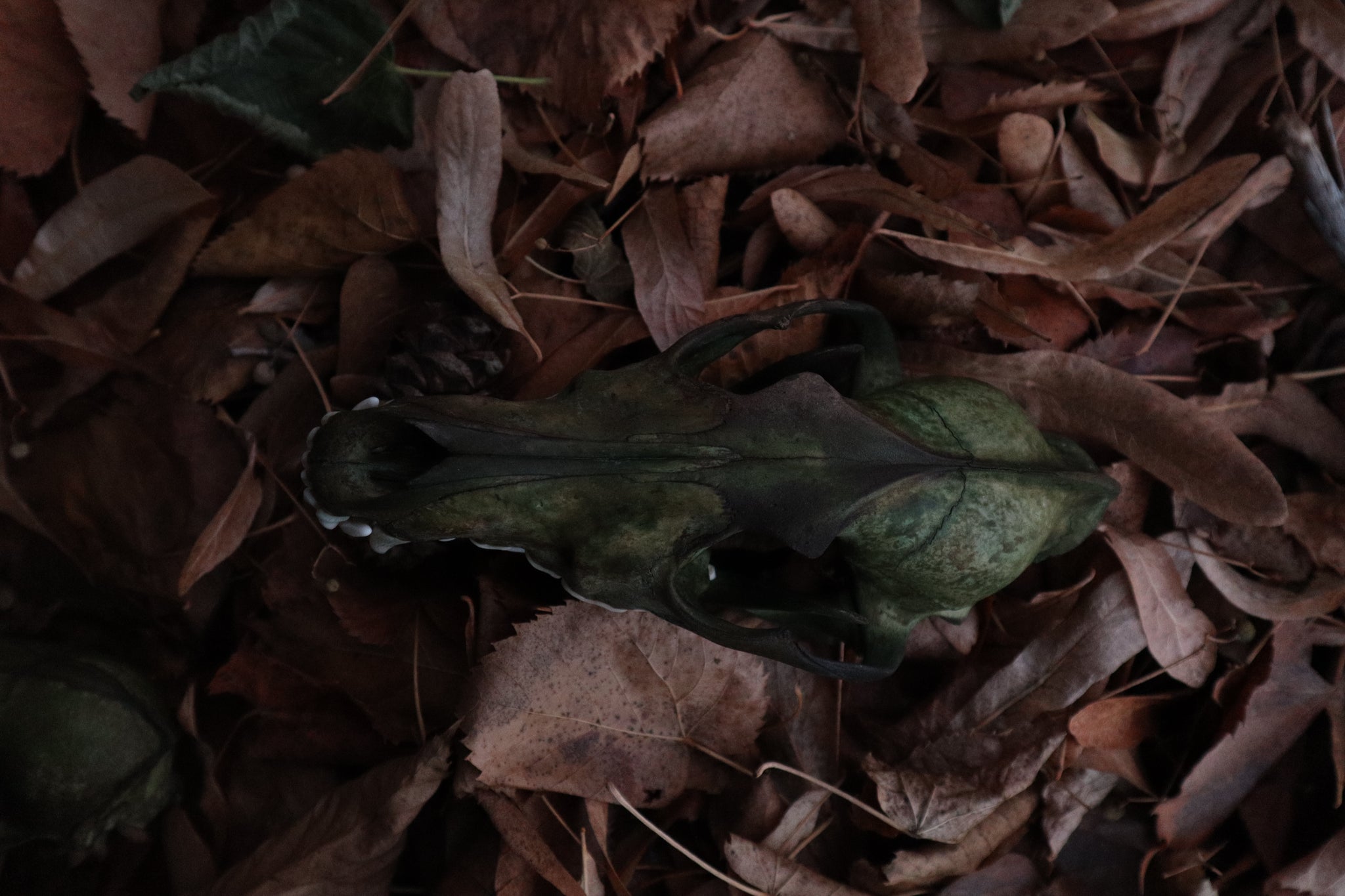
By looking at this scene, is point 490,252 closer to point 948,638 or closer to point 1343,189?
point 948,638

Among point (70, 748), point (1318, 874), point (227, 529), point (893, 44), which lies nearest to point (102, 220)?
point (227, 529)

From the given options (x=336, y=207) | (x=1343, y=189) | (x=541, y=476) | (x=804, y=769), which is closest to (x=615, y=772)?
(x=804, y=769)

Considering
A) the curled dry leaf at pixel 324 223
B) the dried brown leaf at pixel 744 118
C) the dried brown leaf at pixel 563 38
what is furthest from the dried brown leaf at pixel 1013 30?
the curled dry leaf at pixel 324 223

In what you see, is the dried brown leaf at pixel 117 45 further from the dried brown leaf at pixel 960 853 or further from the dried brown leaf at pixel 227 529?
the dried brown leaf at pixel 960 853

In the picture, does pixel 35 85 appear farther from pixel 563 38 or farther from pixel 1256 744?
pixel 1256 744

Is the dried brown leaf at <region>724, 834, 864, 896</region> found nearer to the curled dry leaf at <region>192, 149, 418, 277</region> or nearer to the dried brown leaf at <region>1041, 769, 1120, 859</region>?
the dried brown leaf at <region>1041, 769, 1120, 859</region>

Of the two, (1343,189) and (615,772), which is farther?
(1343,189)
